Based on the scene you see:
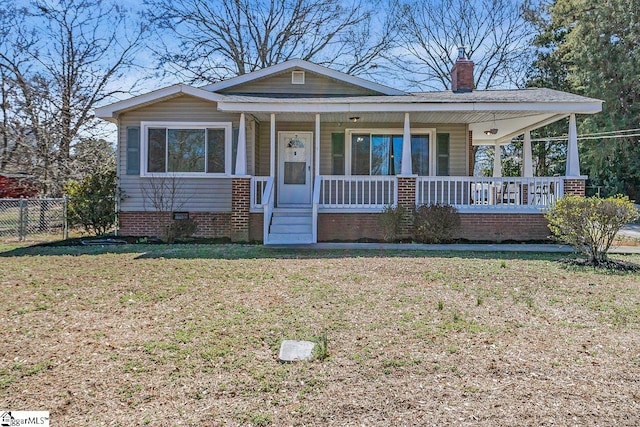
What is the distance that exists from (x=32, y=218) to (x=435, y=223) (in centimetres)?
1045

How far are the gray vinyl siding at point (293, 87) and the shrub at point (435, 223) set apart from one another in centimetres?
440

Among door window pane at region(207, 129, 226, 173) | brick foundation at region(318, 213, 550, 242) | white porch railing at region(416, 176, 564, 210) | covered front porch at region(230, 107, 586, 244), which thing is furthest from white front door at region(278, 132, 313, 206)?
white porch railing at region(416, 176, 564, 210)

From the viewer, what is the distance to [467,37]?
27.4 m

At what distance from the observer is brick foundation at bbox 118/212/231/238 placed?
1138 centimetres

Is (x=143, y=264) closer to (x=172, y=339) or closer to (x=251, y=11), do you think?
(x=172, y=339)

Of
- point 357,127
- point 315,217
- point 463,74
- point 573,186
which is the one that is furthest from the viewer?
point 463,74

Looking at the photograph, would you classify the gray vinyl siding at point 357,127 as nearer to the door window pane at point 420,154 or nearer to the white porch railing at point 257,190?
the door window pane at point 420,154

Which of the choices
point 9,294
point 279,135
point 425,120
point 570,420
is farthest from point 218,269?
point 425,120

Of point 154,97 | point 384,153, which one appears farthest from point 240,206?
point 384,153

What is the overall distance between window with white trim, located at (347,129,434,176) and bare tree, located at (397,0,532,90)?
1527 centimetres

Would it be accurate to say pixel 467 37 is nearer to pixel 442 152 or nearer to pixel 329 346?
pixel 442 152

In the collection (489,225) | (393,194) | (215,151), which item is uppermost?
(215,151)

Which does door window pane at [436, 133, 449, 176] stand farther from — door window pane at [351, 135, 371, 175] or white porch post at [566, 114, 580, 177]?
white porch post at [566, 114, 580, 177]

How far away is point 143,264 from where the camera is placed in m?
7.32
